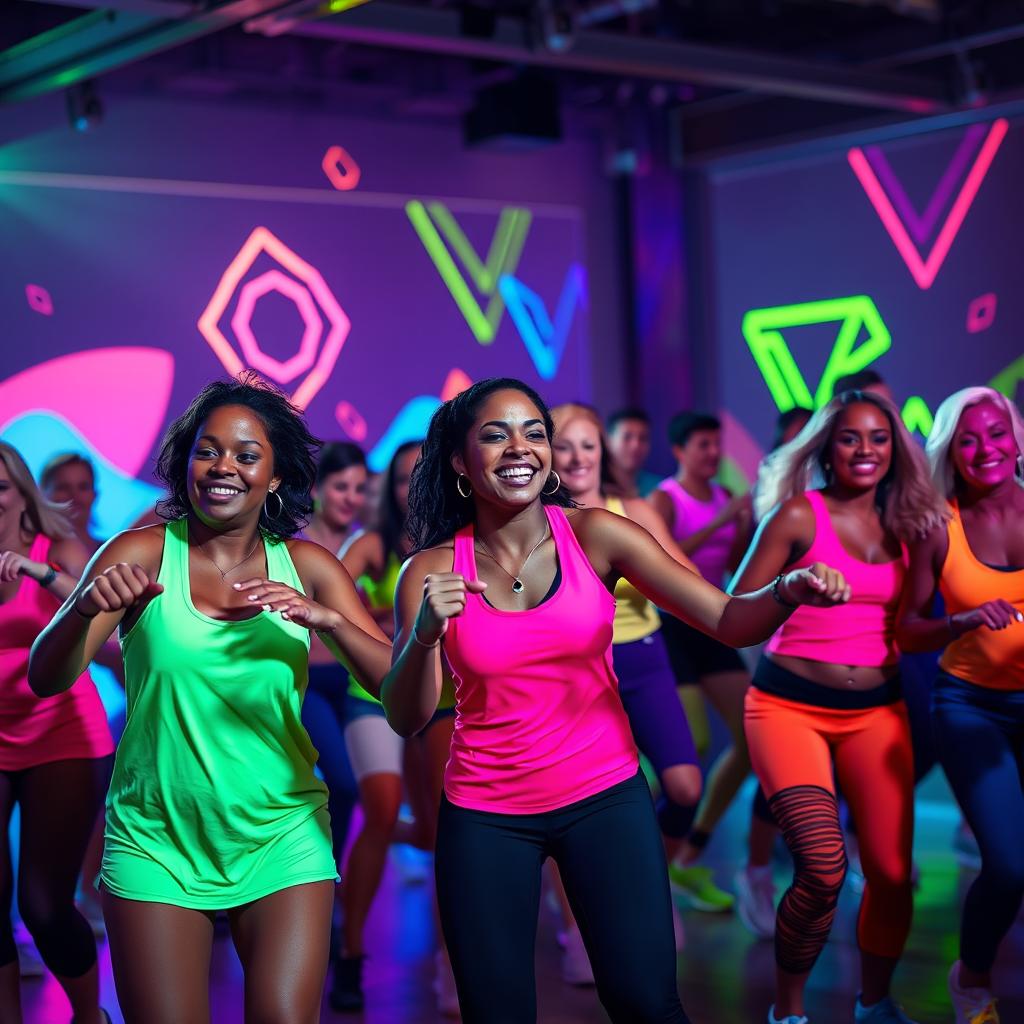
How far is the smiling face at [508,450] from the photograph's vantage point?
2.97 m

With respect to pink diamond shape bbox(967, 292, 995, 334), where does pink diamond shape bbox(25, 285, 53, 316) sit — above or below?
above

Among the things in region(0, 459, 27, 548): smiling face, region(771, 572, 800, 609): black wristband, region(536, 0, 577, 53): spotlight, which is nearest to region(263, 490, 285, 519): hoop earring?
region(771, 572, 800, 609): black wristband

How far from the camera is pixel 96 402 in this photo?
6.63 m

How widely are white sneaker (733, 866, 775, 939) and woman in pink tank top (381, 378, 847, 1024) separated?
2.41 meters

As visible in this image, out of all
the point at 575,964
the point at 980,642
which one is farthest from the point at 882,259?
the point at 575,964

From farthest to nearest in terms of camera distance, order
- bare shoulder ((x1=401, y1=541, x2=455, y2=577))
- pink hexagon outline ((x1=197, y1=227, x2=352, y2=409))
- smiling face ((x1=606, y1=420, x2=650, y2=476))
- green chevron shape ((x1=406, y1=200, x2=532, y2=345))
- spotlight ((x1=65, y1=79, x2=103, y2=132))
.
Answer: green chevron shape ((x1=406, y1=200, x2=532, y2=345)) → pink hexagon outline ((x1=197, y1=227, x2=352, y2=409)) → smiling face ((x1=606, y1=420, x2=650, y2=476)) → spotlight ((x1=65, y1=79, x2=103, y2=132)) → bare shoulder ((x1=401, y1=541, x2=455, y2=577))

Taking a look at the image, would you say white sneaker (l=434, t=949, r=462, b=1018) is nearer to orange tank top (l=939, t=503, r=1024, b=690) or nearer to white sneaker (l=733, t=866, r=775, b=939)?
white sneaker (l=733, t=866, r=775, b=939)

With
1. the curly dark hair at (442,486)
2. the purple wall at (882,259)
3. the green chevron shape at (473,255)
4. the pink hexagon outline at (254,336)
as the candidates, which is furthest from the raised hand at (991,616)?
the green chevron shape at (473,255)

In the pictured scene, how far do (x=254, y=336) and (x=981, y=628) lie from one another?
416cm

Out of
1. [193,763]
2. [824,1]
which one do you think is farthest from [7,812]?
[824,1]

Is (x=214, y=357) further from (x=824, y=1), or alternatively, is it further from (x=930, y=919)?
(x=930, y=919)

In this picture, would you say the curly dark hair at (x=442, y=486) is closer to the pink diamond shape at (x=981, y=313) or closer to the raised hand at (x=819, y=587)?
the raised hand at (x=819, y=587)

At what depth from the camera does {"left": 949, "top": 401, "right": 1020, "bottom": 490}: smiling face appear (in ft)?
13.5

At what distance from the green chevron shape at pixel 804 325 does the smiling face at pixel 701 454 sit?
4.42 feet
